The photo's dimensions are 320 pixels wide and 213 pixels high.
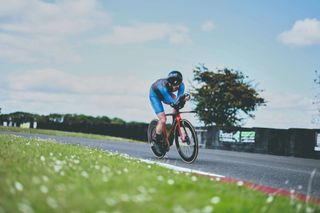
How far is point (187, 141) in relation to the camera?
30.4 feet

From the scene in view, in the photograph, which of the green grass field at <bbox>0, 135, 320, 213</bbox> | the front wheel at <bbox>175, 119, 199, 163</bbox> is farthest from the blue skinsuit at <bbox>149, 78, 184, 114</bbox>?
the green grass field at <bbox>0, 135, 320, 213</bbox>

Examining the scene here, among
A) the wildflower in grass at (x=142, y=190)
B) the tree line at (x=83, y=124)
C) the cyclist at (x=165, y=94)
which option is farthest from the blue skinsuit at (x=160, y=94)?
the tree line at (x=83, y=124)

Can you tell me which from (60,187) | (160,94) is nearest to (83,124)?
(160,94)

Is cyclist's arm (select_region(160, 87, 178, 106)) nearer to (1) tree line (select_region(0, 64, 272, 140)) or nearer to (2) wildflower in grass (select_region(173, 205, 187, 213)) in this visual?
(2) wildflower in grass (select_region(173, 205, 187, 213))

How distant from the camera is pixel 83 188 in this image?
4.25m

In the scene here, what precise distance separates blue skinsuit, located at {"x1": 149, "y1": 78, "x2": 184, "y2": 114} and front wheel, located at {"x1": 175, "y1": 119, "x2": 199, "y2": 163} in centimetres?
57

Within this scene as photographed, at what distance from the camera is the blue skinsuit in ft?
30.7

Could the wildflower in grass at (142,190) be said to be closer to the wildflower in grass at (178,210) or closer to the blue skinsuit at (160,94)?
the wildflower in grass at (178,210)

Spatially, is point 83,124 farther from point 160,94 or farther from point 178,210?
point 178,210

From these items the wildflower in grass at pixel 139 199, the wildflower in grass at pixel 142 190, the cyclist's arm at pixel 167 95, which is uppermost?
the cyclist's arm at pixel 167 95

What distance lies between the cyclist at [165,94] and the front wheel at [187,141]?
430mm

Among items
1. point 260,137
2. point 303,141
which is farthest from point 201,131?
point 303,141

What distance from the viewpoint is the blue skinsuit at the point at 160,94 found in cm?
934

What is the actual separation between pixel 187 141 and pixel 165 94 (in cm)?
116
